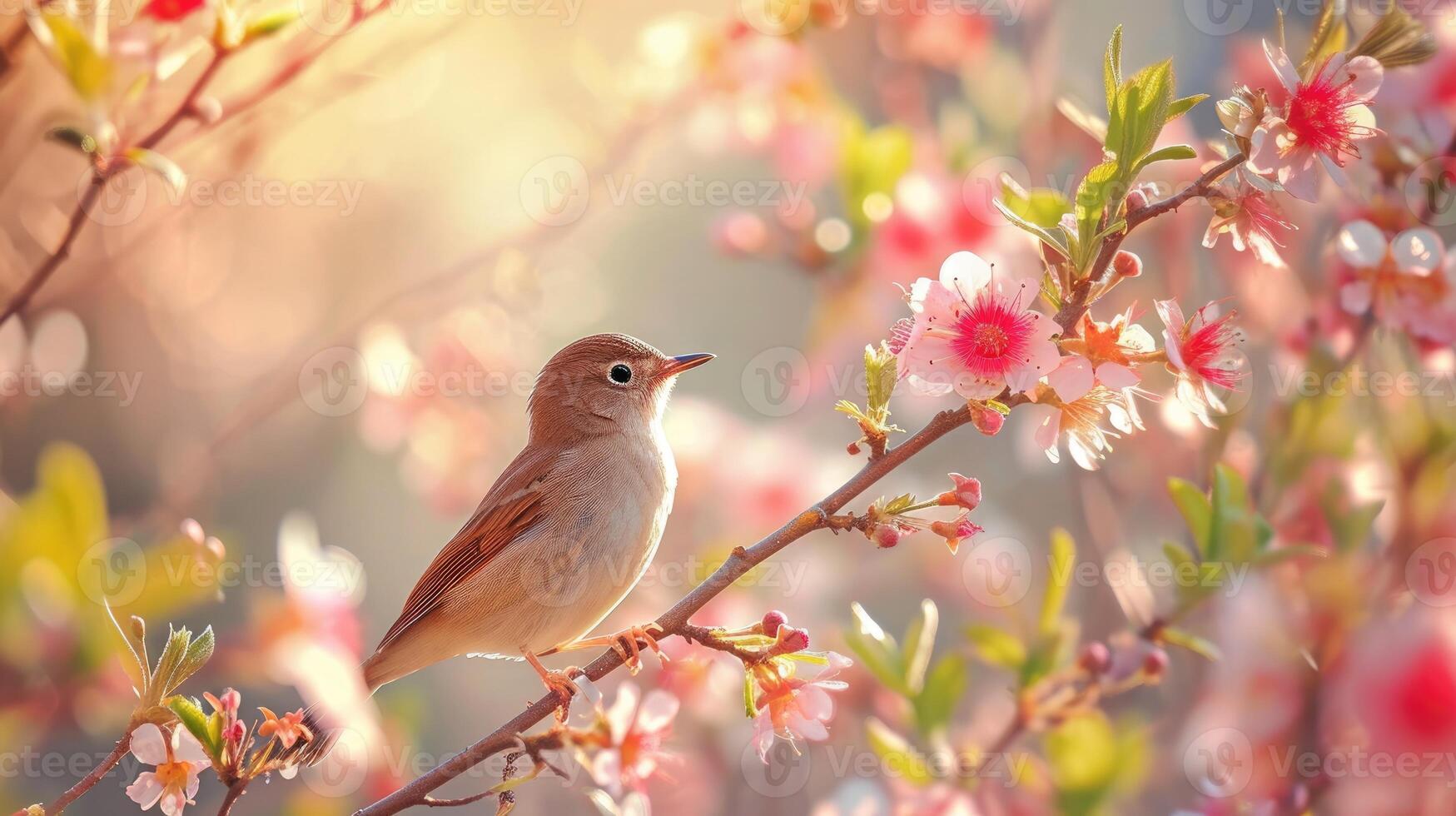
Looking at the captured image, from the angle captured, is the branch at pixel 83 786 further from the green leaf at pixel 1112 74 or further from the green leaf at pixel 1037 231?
the green leaf at pixel 1112 74

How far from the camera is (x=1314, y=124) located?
150 cm

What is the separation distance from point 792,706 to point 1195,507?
84cm

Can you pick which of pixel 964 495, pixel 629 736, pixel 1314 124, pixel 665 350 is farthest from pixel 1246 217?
pixel 665 350

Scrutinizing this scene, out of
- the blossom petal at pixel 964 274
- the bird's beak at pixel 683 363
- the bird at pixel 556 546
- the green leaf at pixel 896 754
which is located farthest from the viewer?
the bird's beak at pixel 683 363

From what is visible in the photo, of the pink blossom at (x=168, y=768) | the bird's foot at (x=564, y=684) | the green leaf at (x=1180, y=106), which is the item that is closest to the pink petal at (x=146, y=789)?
the pink blossom at (x=168, y=768)

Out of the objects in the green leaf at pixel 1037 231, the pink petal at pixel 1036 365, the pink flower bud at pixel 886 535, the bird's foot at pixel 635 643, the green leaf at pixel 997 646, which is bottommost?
the green leaf at pixel 997 646

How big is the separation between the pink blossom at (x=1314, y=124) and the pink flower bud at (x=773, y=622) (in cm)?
85

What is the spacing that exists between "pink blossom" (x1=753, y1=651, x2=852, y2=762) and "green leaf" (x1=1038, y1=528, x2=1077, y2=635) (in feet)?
2.02

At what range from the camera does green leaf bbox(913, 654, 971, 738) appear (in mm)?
2219

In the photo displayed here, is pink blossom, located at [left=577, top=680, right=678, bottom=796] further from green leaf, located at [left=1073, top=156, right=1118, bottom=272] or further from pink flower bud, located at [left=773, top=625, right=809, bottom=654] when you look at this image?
green leaf, located at [left=1073, top=156, right=1118, bottom=272]

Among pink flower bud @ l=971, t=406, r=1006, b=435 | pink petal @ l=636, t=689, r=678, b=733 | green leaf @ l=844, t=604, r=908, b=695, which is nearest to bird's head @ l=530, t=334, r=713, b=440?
green leaf @ l=844, t=604, r=908, b=695

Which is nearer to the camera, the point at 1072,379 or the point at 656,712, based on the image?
the point at 1072,379

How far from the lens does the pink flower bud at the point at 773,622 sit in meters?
1.59

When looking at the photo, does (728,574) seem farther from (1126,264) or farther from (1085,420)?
(1126,264)
